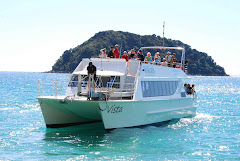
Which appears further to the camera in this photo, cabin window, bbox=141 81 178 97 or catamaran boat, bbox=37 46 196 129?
cabin window, bbox=141 81 178 97

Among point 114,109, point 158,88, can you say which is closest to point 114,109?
point 114,109

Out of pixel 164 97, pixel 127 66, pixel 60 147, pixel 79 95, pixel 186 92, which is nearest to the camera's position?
pixel 60 147

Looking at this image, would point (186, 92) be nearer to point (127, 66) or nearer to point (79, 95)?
point (127, 66)

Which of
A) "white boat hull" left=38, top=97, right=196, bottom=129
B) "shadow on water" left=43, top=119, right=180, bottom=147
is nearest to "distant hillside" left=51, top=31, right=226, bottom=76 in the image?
"white boat hull" left=38, top=97, right=196, bottom=129

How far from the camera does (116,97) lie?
54.9 feet

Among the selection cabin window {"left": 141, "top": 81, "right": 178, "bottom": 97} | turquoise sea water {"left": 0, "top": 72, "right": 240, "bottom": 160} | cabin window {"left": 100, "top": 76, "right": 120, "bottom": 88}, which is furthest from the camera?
cabin window {"left": 141, "top": 81, "right": 178, "bottom": 97}

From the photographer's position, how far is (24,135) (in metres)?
16.2

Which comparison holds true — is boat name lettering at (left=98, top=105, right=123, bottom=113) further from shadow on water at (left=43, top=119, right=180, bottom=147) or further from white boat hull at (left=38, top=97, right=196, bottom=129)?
shadow on water at (left=43, top=119, right=180, bottom=147)

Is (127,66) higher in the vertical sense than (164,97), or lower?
higher

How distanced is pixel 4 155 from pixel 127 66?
771cm

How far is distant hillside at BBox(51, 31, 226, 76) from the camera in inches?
5349

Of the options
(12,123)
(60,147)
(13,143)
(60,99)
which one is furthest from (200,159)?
(12,123)

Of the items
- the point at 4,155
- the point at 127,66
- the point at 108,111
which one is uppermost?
the point at 127,66

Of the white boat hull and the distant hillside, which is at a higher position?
the distant hillside
